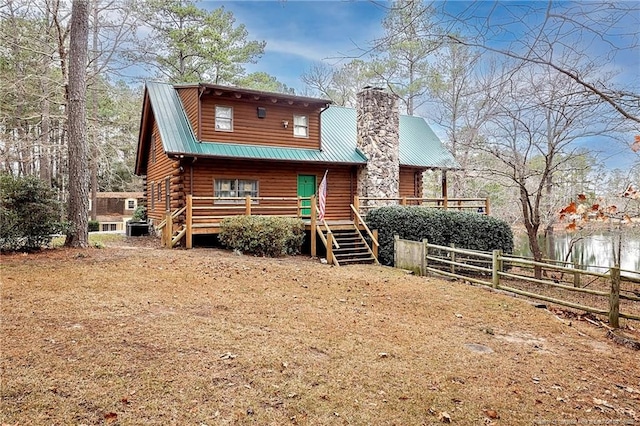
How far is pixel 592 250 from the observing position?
24906mm

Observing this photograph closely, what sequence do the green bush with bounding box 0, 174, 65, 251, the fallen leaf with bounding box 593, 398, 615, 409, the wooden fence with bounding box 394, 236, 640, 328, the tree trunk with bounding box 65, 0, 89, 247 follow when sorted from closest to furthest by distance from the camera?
the fallen leaf with bounding box 593, 398, 615, 409 → the wooden fence with bounding box 394, 236, 640, 328 → the green bush with bounding box 0, 174, 65, 251 → the tree trunk with bounding box 65, 0, 89, 247

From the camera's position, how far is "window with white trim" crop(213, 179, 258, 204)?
565 inches

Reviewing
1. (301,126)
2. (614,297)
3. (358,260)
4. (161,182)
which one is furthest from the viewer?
(161,182)

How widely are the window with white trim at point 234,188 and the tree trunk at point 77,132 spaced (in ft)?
17.1

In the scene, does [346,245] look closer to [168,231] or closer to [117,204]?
[168,231]

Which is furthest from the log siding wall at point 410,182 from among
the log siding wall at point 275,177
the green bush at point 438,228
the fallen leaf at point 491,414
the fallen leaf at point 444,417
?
the fallen leaf at point 444,417

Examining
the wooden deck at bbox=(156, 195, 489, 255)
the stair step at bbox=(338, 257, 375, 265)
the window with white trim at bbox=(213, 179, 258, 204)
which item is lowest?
the stair step at bbox=(338, 257, 375, 265)

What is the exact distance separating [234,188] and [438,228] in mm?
7654

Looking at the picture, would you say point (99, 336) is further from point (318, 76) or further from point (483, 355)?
point (318, 76)

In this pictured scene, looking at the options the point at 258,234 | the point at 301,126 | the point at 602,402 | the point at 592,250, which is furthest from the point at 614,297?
the point at 592,250

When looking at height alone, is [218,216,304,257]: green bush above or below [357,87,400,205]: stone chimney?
below

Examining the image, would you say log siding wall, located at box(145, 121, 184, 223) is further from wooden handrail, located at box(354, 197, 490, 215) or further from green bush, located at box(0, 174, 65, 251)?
wooden handrail, located at box(354, 197, 490, 215)

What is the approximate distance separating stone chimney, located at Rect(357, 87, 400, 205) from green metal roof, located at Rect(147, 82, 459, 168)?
0.58m

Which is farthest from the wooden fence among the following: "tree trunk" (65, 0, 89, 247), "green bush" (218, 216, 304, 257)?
"tree trunk" (65, 0, 89, 247)
